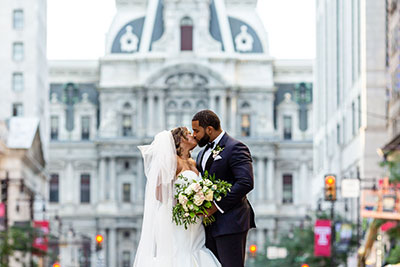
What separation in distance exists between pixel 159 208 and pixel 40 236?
55.8 meters

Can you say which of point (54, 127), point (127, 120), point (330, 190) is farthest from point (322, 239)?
point (54, 127)

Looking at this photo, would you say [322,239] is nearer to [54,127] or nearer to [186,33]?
[186,33]

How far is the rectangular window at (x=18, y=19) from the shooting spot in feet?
299

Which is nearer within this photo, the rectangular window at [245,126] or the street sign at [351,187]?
the street sign at [351,187]

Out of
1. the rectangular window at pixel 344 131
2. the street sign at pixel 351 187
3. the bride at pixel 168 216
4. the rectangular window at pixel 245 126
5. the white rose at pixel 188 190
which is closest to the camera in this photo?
Result: the white rose at pixel 188 190

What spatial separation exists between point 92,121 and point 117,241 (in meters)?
14.6

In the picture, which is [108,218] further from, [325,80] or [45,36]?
[325,80]

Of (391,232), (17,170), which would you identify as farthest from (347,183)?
(17,170)

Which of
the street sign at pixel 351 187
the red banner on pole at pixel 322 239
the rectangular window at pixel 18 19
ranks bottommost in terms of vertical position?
the red banner on pole at pixel 322 239

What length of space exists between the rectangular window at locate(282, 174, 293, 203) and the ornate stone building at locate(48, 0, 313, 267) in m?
0.10

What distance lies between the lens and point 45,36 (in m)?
98.8

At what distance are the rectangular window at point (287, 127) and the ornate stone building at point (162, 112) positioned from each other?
15 cm

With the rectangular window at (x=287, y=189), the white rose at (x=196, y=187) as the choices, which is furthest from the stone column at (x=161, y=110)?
the white rose at (x=196, y=187)

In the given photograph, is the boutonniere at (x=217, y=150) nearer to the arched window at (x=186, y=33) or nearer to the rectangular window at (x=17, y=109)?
the rectangular window at (x=17, y=109)
